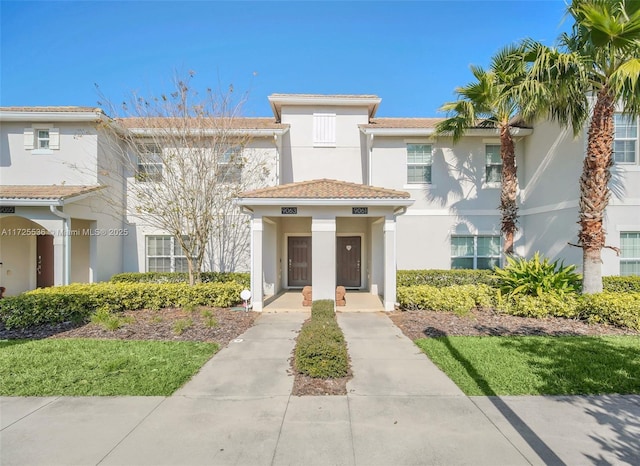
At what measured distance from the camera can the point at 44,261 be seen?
14086 mm

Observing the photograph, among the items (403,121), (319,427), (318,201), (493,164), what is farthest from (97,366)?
(403,121)

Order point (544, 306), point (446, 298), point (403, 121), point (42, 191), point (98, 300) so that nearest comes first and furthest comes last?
point (544, 306), point (98, 300), point (446, 298), point (42, 191), point (403, 121)

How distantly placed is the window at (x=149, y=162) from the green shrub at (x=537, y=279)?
12894mm

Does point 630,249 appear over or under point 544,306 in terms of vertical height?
over

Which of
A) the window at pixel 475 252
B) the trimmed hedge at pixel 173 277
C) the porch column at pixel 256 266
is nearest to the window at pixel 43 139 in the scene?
the trimmed hedge at pixel 173 277

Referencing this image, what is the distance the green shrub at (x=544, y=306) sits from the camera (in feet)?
30.1

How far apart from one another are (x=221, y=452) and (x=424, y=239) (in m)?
11.9

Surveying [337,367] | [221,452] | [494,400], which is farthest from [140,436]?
[494,400]

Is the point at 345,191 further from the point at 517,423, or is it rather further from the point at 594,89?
the point at 517,423

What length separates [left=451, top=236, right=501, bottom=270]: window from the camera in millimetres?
13844

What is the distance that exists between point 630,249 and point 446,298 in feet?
23.4

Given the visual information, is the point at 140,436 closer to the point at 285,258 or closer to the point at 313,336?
the point at 313,336

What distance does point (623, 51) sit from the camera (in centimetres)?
838

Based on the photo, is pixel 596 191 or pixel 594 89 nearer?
pixel 596 191
